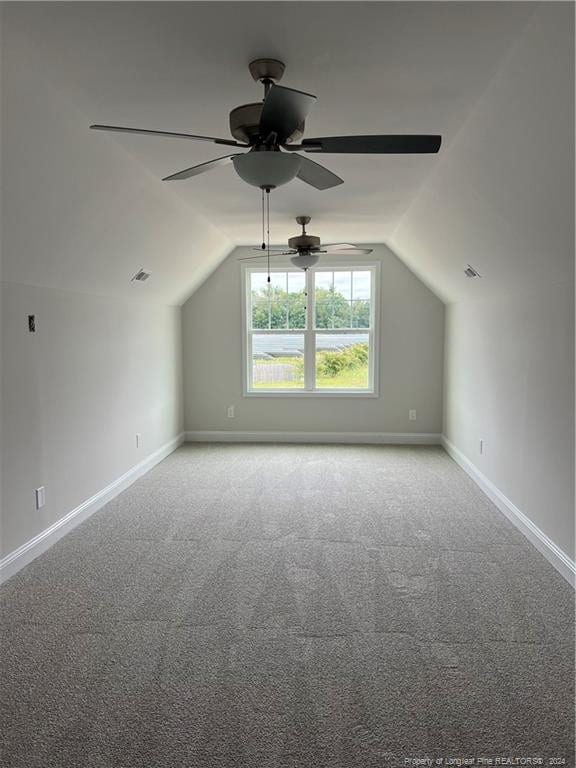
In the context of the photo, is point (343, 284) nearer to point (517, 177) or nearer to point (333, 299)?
point (333, 299)

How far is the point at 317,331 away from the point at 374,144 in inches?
186

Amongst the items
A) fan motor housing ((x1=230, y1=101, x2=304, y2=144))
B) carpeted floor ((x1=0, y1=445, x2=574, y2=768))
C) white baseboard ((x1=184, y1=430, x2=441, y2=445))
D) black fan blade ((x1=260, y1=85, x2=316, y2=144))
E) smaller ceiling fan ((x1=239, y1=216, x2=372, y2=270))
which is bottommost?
carpeted floor ((x1=0, y1=445, x2=574, y2=768))

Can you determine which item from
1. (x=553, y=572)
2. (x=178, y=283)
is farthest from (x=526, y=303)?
(x=178, y=283)

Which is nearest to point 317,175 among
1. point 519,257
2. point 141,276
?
point 519,257

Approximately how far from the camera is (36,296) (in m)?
3.31

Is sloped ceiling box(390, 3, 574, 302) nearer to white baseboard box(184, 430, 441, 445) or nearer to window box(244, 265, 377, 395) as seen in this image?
window box(244, 265, 377, 395)

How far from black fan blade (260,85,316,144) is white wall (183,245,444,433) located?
470 cm

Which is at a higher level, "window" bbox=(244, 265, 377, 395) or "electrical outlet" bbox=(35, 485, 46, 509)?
"window" bbox=(244, 265, 377, 395)

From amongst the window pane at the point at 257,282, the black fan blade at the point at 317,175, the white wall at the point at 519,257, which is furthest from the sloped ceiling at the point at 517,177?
the window pane at the point at 257,282

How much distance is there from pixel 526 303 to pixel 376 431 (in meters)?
3.14

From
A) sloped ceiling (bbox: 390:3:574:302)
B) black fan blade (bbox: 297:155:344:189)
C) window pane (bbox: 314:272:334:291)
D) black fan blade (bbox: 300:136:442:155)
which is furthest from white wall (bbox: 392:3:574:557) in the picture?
window pane (bbox: 314:272:334:291)

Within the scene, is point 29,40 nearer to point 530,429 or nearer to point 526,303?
point 526,303

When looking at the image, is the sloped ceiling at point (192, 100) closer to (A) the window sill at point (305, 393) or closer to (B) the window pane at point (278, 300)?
(B) the window pane at point (278, 300)

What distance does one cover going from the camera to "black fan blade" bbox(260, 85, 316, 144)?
1626 millimetres
